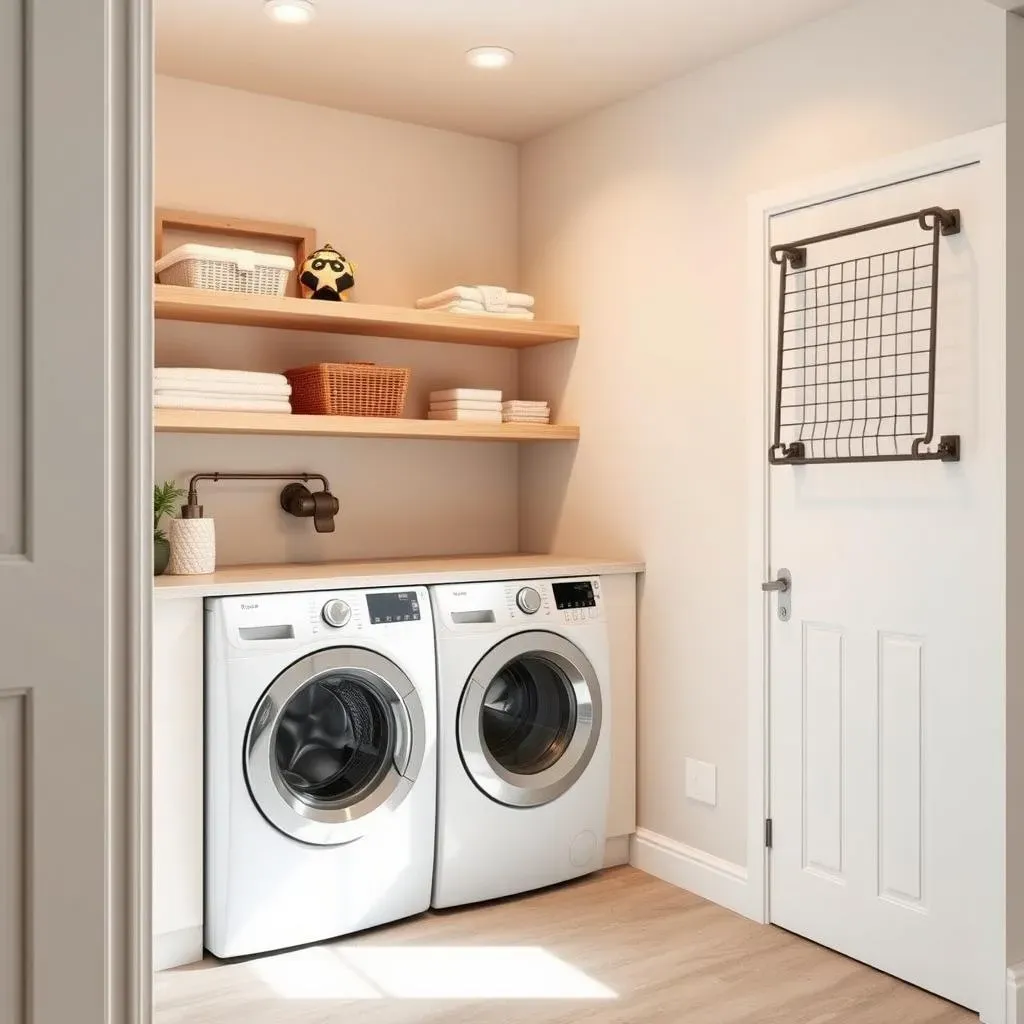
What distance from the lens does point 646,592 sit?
3.60 m

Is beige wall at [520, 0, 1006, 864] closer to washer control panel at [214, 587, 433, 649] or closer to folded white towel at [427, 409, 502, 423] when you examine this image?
folded white towel at [427, 409, 502, 423]

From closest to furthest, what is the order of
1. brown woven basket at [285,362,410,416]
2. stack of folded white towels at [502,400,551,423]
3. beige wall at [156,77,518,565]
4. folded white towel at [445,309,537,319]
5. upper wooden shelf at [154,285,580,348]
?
upper wooden shelf at [154,285,580,348]
brown woven basket at [285,362,410,416]
beige wall at [156,77,518,565]
folded white towel at [445,309,537,319]
stack of folded white towels at [502,400,551,423]

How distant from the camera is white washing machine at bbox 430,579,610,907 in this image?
3191 millimetres

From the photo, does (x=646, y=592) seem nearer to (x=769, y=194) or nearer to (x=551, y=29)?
(x=769, y=194)

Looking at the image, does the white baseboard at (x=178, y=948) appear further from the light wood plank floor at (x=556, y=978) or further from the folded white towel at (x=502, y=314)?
the folded white towel at (x=502, y=314)

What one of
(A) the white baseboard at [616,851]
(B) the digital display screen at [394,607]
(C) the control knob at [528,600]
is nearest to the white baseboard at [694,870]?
(A) the white baseboard at [616,851]

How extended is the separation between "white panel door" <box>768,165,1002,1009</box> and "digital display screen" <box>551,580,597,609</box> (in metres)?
0.59

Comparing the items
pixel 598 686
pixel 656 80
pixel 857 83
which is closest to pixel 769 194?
pixel 857 83

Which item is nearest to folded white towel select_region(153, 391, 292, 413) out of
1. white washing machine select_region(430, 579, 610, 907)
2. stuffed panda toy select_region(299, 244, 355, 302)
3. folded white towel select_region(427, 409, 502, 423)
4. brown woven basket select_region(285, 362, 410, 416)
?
brown woven basket select_region(285, 362, 410, 416)

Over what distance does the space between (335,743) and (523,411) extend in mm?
1342

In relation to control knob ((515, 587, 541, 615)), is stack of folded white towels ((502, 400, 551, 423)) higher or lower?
higher
